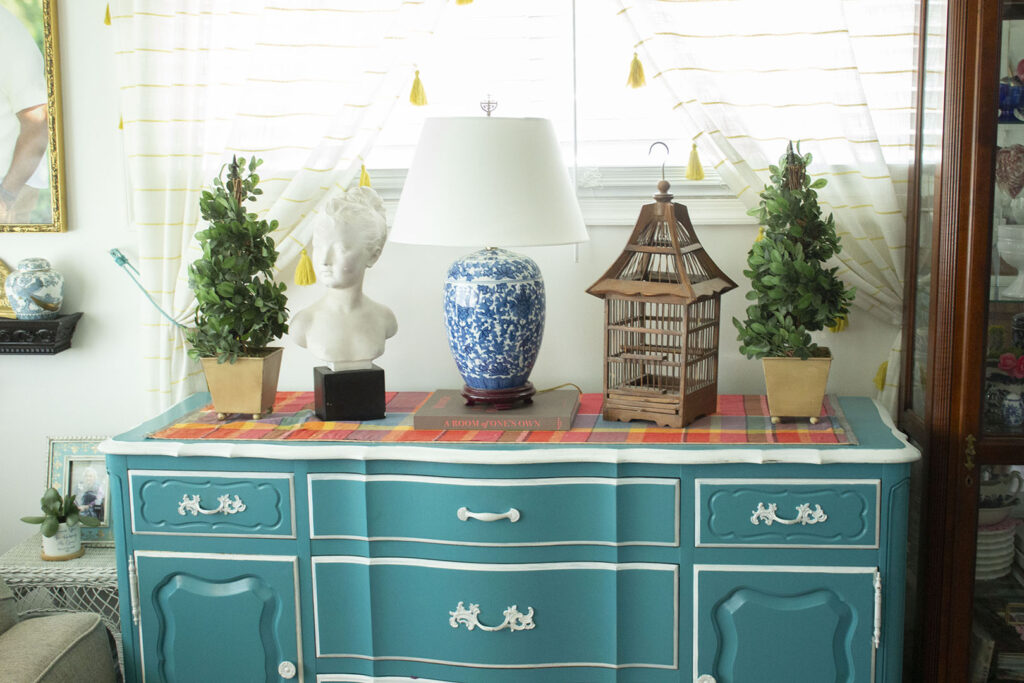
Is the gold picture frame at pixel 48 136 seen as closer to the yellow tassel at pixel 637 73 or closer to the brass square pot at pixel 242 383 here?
the brass square pot at pixel 242 383

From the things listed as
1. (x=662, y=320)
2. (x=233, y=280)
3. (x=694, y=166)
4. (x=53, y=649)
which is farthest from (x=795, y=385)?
(x=53, y=649)

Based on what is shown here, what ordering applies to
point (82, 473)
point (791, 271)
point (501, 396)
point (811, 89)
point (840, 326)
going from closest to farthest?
point (791, 271), point (501, 396), point (811, 89), point (840, 326), point (82, 473)

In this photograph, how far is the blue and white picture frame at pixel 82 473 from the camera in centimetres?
263

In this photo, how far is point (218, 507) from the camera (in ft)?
6.90

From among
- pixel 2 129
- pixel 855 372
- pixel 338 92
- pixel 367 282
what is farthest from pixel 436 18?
pixel 855 372

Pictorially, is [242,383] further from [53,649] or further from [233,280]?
[53,649]

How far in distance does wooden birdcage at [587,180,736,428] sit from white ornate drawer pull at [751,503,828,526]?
24 centimetres

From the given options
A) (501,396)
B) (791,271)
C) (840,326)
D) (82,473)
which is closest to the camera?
(791,271)

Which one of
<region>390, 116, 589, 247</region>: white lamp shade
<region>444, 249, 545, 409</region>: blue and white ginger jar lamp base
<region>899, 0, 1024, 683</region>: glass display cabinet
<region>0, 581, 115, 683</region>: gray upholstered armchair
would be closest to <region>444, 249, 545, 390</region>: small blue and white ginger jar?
<region>444, 249, 545, 409</region>: blue and white ginger jar lamp base

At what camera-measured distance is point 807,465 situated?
1.95 metres

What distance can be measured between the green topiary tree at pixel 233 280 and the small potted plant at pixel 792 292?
104 cm

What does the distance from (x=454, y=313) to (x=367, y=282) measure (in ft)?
1.61

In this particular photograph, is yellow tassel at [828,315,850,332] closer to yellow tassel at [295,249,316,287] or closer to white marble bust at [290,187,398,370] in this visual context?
white marble bust at [290,187,398,370]

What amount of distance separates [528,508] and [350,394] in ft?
1.58
